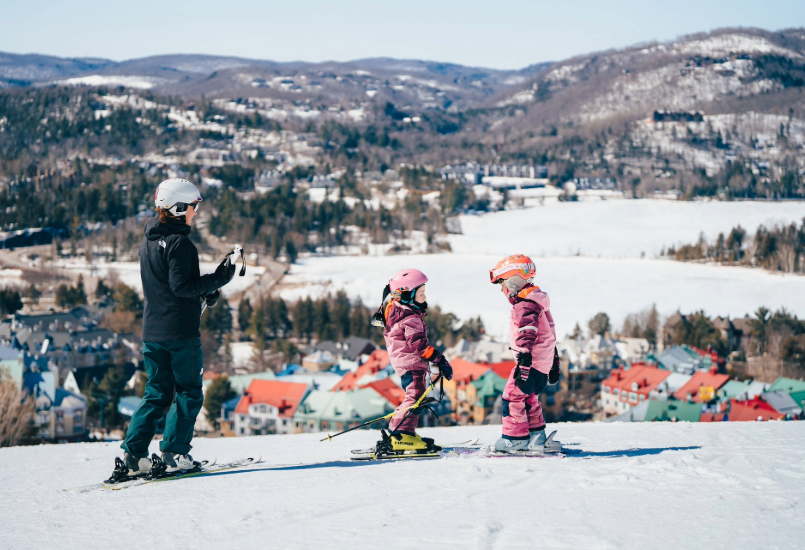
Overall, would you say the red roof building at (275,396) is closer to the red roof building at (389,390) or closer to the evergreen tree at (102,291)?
the red roof building at (389,390)

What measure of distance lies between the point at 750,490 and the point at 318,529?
98.8 inches

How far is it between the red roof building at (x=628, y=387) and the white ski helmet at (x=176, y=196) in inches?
1037

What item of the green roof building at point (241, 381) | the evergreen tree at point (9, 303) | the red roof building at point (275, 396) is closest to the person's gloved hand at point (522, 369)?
the red roof building at point (275, 396)

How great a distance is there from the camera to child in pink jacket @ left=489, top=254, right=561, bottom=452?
18.7ft

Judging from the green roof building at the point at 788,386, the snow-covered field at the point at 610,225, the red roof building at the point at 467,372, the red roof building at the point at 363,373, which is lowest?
the red roof building at the point at 363,373

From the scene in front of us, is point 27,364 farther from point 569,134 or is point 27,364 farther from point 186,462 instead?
point 569,134

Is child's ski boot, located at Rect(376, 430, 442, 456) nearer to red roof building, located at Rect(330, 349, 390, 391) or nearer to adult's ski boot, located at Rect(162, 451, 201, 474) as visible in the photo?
adult's ski boot, located at Rect(162, 451, 201, 474)

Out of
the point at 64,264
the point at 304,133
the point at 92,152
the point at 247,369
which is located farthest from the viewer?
the point at 304,133

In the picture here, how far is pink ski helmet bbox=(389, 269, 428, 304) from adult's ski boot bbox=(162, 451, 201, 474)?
6.25ft

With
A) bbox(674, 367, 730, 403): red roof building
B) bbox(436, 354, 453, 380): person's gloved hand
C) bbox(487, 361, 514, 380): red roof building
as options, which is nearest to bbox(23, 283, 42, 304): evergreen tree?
bbox(487, 361, 514, 380): red roof building

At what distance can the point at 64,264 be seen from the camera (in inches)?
3312

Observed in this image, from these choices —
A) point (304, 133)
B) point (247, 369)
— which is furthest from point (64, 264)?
point (304, 133)

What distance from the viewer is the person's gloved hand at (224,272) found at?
5.16 m

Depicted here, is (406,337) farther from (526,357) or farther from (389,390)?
(389,390)
